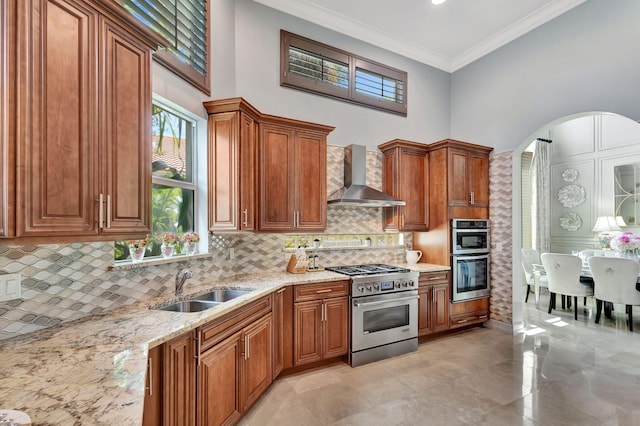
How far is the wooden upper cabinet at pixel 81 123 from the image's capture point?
1.16 meters

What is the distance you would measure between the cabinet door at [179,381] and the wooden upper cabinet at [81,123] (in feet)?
2.19

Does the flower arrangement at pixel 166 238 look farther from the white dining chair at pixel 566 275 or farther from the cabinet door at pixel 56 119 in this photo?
the white dining chair at pixel 566 275

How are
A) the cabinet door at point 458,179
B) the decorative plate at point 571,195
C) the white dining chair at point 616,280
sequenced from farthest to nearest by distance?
the decorative plate at point 571,195, the cabinet door at point 458,179, the white dining chair at point 616,280

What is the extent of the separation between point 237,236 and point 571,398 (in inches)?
137

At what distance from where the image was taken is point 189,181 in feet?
9.43

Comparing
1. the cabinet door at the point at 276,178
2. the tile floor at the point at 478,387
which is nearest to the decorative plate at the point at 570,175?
the tile floor at the point at 478,387

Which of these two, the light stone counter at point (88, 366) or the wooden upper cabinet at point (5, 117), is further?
the wooden upper cabinet at point (5, 117)

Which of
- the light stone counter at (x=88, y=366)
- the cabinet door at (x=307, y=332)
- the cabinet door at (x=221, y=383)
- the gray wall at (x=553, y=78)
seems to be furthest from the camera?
the gray wall at (x=553, y=78)

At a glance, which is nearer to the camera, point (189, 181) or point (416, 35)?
point (189, 181)

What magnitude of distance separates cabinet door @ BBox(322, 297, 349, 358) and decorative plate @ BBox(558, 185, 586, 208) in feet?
21.2

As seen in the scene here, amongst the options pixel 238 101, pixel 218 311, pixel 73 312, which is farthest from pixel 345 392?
pixel 238 101

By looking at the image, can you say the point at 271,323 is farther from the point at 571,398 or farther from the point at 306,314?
the point at 571,398

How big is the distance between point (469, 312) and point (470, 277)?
1.60ft

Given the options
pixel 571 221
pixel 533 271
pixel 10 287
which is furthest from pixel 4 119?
pixel 571 221
